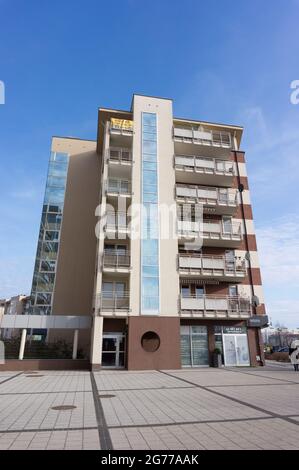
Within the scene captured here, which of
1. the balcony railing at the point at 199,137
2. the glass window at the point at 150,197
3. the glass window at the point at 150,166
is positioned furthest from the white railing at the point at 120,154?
the balcony railing at the point at 199,137

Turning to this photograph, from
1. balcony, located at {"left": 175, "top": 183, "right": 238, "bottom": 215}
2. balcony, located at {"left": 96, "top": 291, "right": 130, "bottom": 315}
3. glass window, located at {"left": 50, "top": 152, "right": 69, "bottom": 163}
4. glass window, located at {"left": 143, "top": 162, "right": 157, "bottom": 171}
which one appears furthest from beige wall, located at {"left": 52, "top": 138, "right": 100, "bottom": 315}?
balcony, located at {"left": 175, "top": 183, "right": 238, "bottom": 215}

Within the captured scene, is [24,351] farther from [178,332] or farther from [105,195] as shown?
[105,195]

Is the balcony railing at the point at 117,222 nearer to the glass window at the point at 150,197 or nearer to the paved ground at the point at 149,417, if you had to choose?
the glass window at the point at 150,197

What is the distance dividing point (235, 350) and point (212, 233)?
9.83 metres

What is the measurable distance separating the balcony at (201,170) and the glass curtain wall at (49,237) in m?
13.7

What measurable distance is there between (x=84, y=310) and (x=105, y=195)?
1148 cm

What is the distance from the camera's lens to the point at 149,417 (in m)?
8.25

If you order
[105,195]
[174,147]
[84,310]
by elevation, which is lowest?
[84,310]

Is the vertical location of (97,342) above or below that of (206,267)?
below

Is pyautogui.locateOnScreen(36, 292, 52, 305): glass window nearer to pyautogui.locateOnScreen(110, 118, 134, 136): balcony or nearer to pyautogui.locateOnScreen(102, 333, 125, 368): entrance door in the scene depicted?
pyautogui.locateOnScreen(102, 333, 125, 368): entrance door

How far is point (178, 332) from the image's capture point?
2291cm

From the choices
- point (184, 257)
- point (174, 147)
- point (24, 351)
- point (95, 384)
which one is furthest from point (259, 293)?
point (24, 351)

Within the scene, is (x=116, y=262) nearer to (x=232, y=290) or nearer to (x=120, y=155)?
(x=120, y=155)

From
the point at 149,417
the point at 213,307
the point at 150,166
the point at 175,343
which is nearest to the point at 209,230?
the point at 213,307
